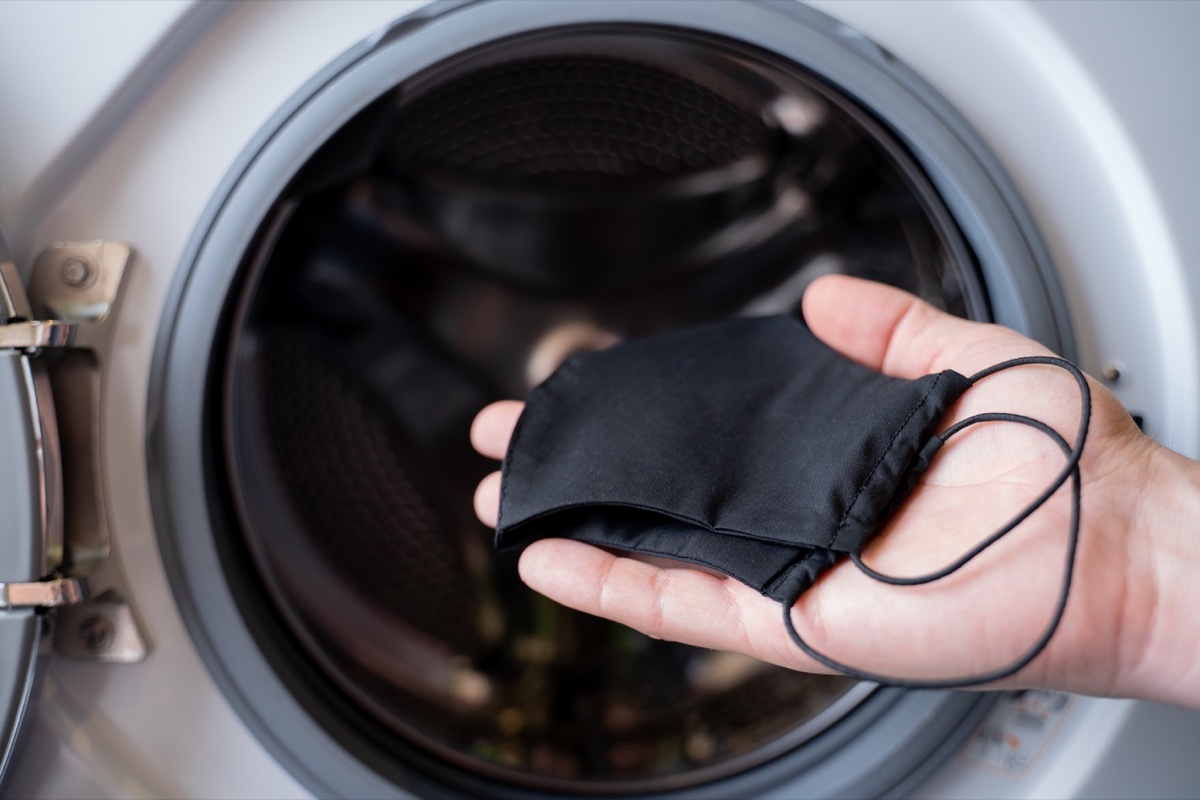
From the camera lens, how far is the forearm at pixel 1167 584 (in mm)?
412

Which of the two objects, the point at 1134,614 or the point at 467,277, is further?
the point at 467,277

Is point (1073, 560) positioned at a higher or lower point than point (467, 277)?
lower

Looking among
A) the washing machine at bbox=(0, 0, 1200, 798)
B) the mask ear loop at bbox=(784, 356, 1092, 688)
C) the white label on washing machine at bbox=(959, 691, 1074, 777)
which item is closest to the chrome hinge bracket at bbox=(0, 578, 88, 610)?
the washing machine at bbox=(0, 0, 1200, 798)

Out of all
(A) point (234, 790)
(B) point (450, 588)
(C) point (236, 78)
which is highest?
(C) point (236, 78)

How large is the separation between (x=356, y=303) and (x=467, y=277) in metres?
0.11

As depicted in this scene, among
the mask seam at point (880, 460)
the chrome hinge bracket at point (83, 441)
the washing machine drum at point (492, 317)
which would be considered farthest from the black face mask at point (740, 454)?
the chrome hinge bracket at point (83, 441)

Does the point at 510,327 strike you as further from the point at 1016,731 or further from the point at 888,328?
the point at 1016,731

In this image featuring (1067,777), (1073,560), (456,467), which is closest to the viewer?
(1073,560)

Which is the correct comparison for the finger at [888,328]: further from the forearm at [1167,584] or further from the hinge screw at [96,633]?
the hinge screw at [96,633]

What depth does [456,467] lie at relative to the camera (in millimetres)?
757

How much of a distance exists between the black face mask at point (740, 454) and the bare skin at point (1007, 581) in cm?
2

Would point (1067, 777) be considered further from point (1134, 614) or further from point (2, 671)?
point (2, 671)

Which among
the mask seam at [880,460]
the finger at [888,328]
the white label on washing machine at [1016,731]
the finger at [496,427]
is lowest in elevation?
the white label on washing machine at [1016,731]

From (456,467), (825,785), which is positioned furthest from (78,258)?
(825,785)
